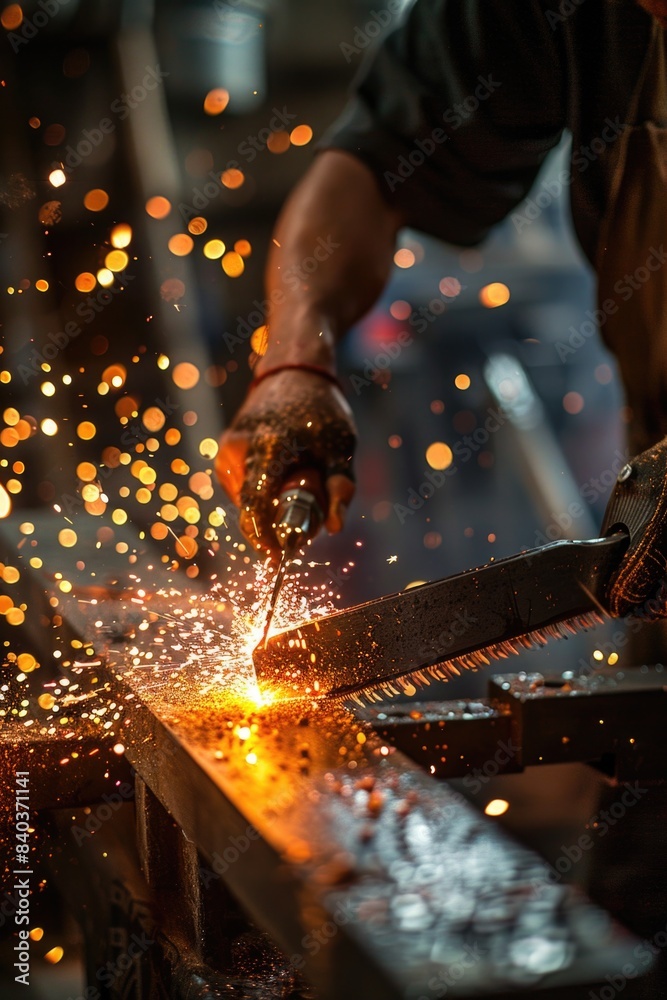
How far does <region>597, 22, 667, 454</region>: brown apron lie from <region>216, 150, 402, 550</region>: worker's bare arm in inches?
18.2

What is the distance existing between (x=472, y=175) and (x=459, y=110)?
14 cm

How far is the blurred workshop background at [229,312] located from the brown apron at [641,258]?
88cm

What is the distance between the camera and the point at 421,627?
0.97m

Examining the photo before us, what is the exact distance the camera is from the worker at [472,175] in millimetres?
1542

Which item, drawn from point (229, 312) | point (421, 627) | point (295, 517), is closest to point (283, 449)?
point (295, 517)

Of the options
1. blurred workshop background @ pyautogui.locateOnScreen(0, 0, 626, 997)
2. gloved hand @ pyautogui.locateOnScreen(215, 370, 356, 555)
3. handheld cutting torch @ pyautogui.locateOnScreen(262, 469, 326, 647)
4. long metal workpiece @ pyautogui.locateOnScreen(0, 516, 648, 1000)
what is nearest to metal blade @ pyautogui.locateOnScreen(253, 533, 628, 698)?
long metal workpiece @ pyautogui.locateOnScreen(0, 516, 648, 1000)

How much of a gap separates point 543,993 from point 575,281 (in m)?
3.49

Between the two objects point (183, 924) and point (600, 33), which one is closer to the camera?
point (183, 924)

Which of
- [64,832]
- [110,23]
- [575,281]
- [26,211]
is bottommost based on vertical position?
[64,832]

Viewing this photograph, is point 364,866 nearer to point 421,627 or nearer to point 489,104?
point 421,627

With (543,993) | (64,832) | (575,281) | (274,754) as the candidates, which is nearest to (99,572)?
(64,832)

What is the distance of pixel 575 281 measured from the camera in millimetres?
3600

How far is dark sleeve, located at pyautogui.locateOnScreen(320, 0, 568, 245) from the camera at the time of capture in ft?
5.43

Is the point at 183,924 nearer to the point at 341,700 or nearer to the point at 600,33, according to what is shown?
the point at 341,700
